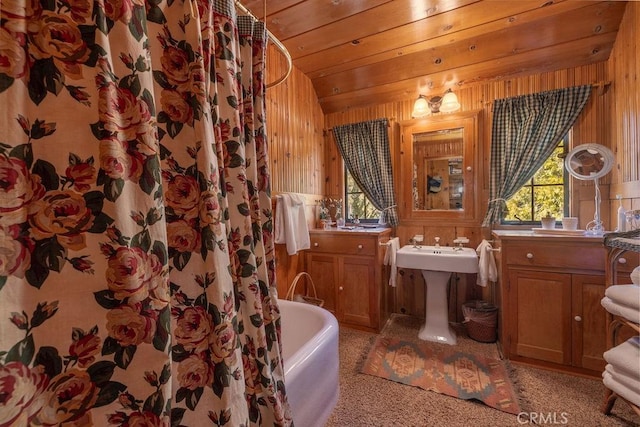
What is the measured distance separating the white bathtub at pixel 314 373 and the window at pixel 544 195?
84.8 inches

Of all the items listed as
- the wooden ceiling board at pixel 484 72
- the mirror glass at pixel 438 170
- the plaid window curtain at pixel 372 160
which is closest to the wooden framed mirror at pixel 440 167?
the mirror glass at pixel 438 170

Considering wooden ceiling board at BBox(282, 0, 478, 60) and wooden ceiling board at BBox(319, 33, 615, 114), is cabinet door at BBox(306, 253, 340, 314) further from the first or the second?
A: wooden ceiling board at BBox(282, 0, 478, 60)

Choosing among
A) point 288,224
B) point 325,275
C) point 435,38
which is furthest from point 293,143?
point 435,38

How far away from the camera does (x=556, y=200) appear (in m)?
2.27

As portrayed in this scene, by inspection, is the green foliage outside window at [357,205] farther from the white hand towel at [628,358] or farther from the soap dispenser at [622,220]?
the white hand towel at [628,358]

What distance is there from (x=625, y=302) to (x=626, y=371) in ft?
1.00

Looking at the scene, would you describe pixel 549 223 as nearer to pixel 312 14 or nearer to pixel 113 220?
pixel 312 14

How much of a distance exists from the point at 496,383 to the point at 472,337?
0.59 meters

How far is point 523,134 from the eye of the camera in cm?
225

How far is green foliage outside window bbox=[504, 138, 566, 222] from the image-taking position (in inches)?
88.7

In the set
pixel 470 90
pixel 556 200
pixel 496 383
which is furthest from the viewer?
pixel 470 90

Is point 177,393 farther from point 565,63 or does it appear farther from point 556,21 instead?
point 565,63

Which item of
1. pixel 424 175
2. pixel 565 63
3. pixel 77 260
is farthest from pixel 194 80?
pixel 565 63

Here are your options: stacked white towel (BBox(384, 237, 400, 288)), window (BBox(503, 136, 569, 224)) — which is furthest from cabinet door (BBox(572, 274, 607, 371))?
stacked white towel (BBox(384, 237, 400, 288))
